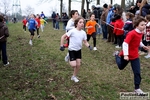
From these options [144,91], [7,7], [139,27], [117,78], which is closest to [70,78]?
[117,78]

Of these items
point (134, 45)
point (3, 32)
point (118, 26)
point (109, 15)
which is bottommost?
point (134, 45)

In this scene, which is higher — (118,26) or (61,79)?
(118,26)

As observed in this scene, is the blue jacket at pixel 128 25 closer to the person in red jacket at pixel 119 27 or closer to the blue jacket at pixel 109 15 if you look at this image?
the person in red jacket at pixel 119 27

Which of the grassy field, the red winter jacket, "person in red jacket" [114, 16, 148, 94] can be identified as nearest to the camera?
"person in red jacket" [114, 16, 148, 94]

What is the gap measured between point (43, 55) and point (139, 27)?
5462 millimetres

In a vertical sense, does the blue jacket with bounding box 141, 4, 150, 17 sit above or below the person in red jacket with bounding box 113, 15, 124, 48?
above

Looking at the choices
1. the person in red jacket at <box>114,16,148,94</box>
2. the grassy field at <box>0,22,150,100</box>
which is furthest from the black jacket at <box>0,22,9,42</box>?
the person in red jacket at <box>114,16,148,94</box>

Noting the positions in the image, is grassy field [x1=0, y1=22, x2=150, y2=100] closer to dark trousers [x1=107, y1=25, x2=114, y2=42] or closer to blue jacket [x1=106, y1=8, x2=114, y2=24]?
dark trousers [x1=107, y1=25, x2=114, y2=42]

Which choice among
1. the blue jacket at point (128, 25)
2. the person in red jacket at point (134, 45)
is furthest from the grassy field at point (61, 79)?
the blue jacket at point (128, 25)

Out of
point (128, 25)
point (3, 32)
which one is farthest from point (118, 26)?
point (3, 32)

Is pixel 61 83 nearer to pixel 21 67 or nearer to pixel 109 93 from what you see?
pixel 109 93

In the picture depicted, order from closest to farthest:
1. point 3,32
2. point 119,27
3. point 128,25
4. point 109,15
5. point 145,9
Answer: point 3,32, point 145,9, point 128,25, point 119,27, point 109,15

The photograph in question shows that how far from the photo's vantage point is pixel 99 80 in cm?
670

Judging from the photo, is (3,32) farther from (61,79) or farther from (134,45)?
(134,45)
